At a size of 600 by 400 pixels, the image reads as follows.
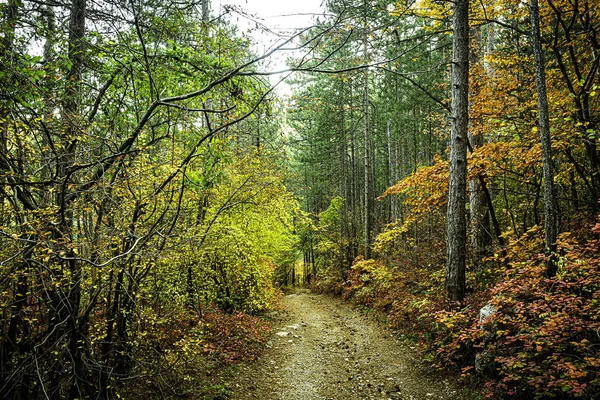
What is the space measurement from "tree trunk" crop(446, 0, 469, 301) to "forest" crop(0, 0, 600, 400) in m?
0.04

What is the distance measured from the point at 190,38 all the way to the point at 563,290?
6.32 m

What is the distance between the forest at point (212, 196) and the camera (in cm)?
345

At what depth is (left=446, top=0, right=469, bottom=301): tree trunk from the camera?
5.77 meters

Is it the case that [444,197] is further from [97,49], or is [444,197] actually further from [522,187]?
[97,49]

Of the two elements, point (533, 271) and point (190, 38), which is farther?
point (190, 38)

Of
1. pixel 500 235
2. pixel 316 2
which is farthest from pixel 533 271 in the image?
pixel 316 2

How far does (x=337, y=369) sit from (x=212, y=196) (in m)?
4.59

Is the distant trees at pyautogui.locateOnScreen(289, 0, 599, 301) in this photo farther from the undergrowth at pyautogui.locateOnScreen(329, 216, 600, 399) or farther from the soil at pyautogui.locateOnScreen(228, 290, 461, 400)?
the soil at pyautogui.locateOnScreen(228, 290, 461, 400)

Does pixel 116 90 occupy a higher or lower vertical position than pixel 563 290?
higher

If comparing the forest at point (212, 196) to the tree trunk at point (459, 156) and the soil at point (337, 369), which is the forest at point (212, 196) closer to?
the tree trunk at point (459, 156)

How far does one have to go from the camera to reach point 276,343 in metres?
8.76

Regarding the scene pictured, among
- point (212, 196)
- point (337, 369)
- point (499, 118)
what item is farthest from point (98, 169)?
point (499, 118)

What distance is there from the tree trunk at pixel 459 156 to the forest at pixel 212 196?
0.04 metres

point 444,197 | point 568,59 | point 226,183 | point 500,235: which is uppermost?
point 568,59
